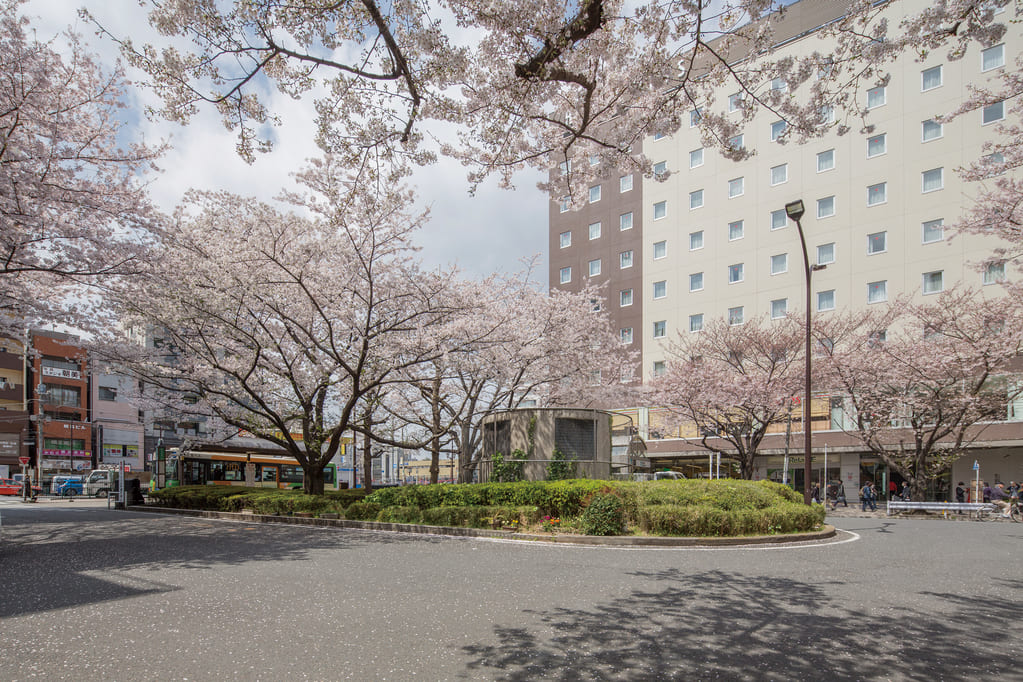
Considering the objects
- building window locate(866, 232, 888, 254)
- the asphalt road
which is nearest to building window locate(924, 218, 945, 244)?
building window locate(866, 232, 888, 254)

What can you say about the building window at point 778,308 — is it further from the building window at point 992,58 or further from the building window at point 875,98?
the building window at point 992,58

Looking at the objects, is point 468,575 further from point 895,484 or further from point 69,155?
point 895,484

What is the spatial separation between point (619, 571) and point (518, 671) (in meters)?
4.57

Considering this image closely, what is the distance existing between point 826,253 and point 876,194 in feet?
13.8

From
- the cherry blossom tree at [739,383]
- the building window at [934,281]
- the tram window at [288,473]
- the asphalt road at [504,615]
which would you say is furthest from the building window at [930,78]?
the tram window at [288,473]

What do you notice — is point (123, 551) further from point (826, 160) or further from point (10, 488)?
point (10, 488)

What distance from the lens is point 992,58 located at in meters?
34.5

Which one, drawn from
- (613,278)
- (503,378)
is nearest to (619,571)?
(503,378)

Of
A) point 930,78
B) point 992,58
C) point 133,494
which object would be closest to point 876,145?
point 930,78

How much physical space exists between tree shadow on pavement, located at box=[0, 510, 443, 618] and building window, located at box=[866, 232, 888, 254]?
114ft

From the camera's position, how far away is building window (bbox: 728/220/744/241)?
43781 mm

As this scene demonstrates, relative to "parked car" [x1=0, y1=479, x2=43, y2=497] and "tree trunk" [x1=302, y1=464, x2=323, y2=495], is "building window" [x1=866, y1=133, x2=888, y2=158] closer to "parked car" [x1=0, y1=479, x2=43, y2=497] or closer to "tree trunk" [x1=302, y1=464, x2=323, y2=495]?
"tree trunk" [x1=302, y1=464, x2=323, y2=495]

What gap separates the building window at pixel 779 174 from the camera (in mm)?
41938

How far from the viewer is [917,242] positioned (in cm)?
3603
